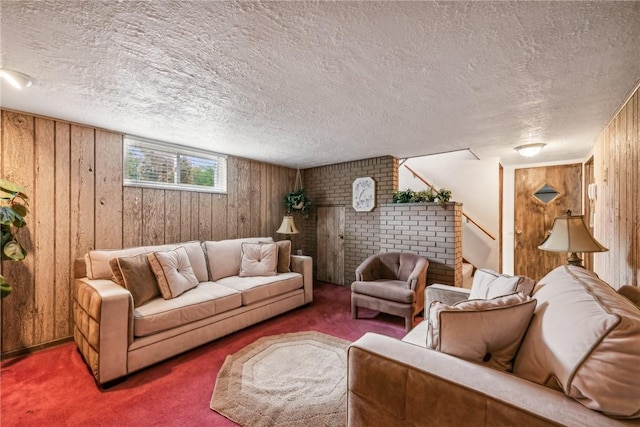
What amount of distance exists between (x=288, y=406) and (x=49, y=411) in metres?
1.55

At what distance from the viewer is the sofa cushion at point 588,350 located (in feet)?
2.53

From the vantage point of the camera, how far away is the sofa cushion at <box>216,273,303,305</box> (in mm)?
2922

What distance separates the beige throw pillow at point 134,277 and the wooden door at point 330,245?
9.90ft

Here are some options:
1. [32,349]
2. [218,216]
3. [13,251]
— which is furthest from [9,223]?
[218,216]

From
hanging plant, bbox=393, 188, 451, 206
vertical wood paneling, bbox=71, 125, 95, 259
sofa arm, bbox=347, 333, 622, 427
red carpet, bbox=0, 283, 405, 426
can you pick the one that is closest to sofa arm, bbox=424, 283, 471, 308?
red carpet, bbox=0, 283, 405, 426

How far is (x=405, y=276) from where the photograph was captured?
11.3 feet

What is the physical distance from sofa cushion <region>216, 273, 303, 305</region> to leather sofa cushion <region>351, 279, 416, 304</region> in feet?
2.66

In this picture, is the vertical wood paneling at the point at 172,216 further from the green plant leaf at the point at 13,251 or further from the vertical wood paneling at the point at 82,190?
the green plant leaf at the point at 13,251

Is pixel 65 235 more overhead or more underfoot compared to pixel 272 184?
more underfoot

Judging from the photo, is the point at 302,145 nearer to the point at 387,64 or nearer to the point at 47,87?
the point at 387,64

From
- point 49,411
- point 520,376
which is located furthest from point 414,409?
point 49,411

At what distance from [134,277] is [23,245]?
3.50ft

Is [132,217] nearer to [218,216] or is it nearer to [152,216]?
[152,216]

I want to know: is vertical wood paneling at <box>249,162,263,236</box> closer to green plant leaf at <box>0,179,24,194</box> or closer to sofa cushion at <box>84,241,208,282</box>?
sofa cushion at <box>84,241,208,282</box>
